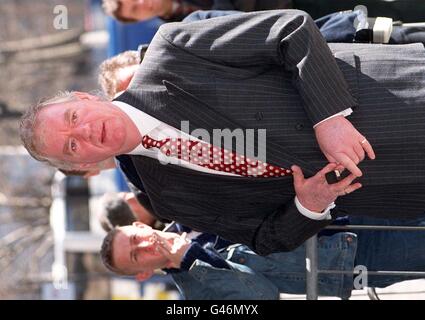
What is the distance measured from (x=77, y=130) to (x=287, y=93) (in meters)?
0.66

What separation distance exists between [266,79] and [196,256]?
0.85 metres

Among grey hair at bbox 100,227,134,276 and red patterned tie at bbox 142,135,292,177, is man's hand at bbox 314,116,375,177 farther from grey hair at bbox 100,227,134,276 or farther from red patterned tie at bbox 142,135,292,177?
grey hair at bbox 100,227,134,276

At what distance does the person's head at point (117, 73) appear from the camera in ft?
11.2

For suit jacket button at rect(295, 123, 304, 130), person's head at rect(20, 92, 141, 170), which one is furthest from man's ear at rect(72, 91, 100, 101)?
suit jacket button at rect(295, 123, 304, 130)

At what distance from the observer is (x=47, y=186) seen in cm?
778

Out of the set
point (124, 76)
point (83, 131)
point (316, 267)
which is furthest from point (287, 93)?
point (124, 76)

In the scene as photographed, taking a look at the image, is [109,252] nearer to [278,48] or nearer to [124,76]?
[124,76]

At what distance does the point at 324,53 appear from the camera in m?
2.30

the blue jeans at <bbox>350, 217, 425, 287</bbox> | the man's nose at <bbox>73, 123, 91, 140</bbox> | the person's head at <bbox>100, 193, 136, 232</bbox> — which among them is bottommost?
the person's head at <bbox>100, 193, 136, 232</bbox>

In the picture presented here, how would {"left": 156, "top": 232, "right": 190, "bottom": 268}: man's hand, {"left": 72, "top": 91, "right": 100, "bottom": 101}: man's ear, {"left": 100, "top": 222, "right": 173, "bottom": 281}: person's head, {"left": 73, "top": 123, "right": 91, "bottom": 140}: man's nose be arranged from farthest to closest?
1. {"left": 100, "top": 222, "right": 173, "bottom": 281}: person's head
2. {"left": 156, "top": 232, "right": 190, "bottom": 268}: man's hand
3. {"left": 72, "top": 91, "right": 100, "bottom": 101}: man's ear
4. {"left": 73, "top": 123, "right": 91, "bottom": 140}: man's nose

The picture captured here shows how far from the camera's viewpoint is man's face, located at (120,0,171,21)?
151 inches
